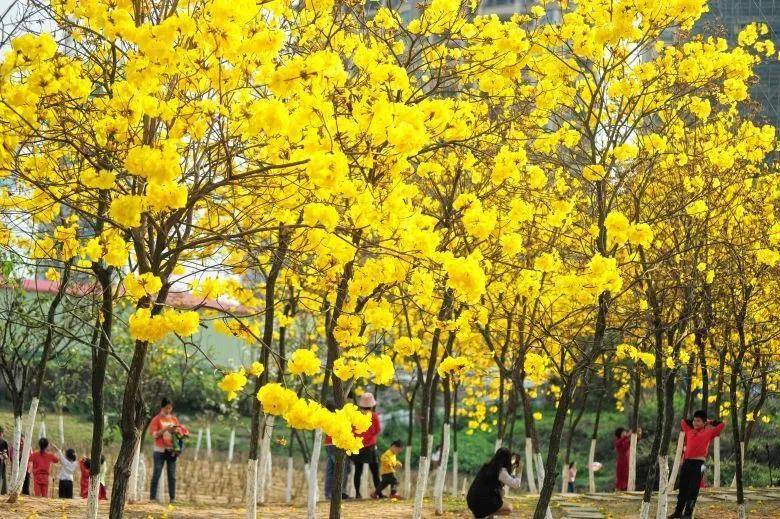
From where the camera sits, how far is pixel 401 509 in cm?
1320

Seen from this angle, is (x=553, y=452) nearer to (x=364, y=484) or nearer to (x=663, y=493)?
(x=663, y=493)

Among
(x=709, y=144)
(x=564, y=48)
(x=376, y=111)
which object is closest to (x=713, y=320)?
(x=709, y=144)

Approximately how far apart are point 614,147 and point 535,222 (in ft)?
5.22

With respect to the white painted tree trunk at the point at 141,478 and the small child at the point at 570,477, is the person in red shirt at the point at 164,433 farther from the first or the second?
the small child at the point at 570,477

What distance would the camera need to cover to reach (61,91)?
18.7 feet

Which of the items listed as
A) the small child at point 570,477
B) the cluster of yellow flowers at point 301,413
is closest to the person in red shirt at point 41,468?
the small child at point 570,477

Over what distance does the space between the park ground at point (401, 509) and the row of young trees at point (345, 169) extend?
2.12 feet

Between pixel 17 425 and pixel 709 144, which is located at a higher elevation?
pixel 709 144

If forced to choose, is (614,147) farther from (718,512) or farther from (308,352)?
(718,512)

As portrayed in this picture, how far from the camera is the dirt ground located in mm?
11289

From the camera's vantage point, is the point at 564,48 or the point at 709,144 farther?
the point at 709,144

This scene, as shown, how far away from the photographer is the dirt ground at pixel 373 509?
37.0 feet

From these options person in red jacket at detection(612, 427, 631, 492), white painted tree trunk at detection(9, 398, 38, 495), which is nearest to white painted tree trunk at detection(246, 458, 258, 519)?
white painted tree trunk at detection(9, 398, 38, 495)

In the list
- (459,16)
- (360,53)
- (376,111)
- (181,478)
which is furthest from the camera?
(181,478)
